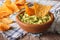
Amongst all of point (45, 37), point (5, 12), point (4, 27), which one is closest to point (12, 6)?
point (5, 12)

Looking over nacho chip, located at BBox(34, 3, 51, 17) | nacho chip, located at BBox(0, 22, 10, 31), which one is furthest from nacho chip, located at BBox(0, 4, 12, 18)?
nacho chip, located at BBox(34, 3, 51, 17)

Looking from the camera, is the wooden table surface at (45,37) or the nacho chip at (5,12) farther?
the nacho chip at (5,12)

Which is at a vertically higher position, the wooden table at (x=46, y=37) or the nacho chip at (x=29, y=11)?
the nacho chip at (x=29, y=11)

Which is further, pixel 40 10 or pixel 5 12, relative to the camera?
pixel 5 12

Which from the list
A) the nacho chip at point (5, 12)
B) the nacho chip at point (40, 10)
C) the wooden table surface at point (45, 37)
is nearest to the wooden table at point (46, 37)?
the wooden table surface at point (45, 37)

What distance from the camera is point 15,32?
954mm

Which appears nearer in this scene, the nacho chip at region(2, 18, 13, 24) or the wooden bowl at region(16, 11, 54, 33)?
the wooden bowl at region(16, 11, 54, 33)

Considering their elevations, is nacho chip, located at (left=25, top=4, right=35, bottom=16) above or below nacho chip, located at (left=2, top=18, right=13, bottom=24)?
above

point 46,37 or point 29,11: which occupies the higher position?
point 29,11

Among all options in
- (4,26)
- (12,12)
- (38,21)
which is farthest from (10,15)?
(38,21)

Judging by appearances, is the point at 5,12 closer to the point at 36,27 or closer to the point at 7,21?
the point at 7,21

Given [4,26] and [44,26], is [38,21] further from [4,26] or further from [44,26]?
[4,26]

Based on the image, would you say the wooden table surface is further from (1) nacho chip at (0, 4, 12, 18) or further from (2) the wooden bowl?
(1) nacho chip at (0, 4, 12, 18)

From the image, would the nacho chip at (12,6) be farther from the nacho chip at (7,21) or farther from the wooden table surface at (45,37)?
the wooden table surface at (45,37)
